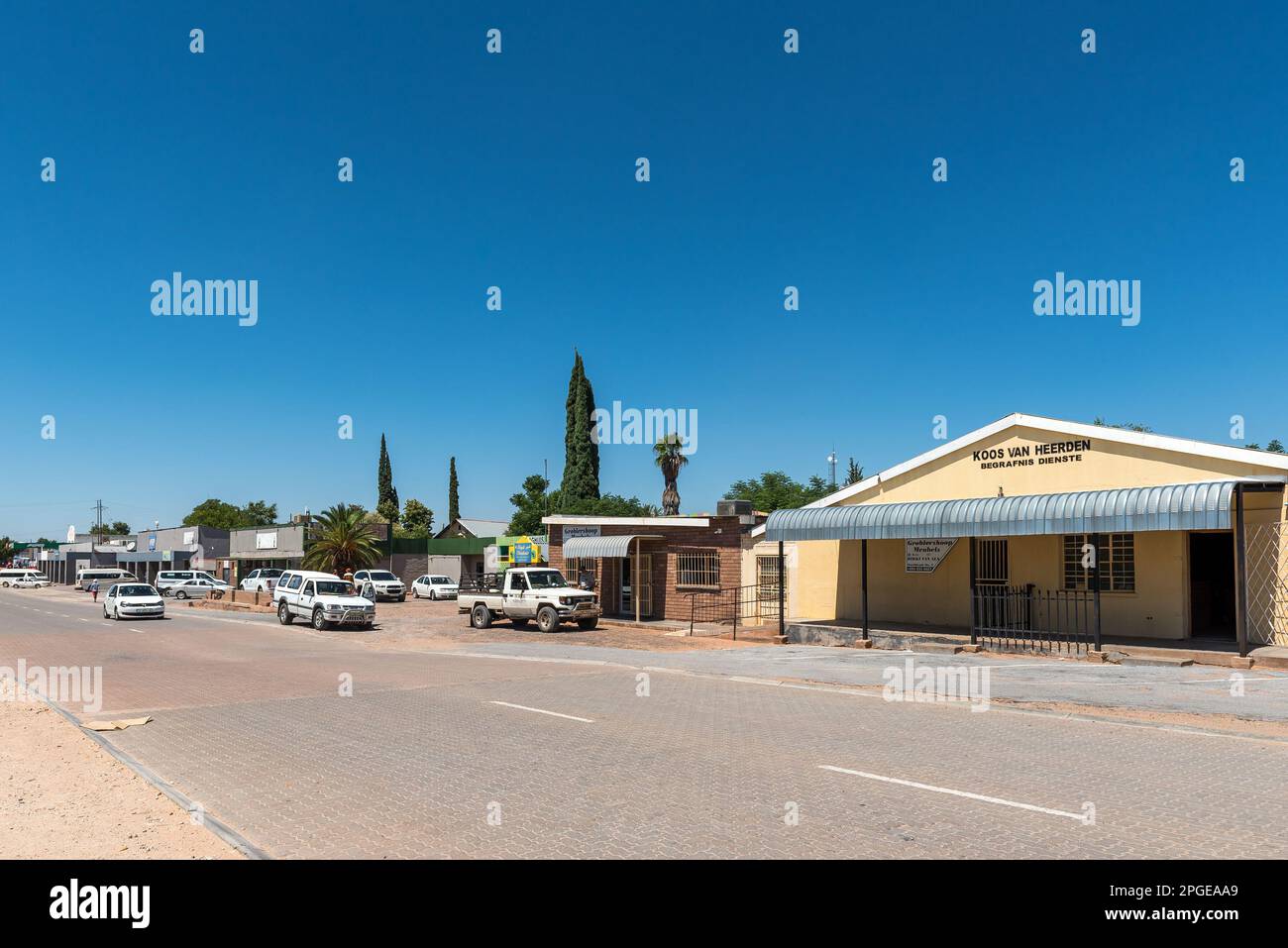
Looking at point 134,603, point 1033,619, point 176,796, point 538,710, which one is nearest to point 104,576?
point 134,603

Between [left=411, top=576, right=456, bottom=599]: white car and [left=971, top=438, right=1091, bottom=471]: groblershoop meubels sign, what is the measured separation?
36.1 meters

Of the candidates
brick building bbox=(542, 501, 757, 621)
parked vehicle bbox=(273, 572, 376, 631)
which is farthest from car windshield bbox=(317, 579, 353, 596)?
brick building bbox=(542, 501, 757, 621)

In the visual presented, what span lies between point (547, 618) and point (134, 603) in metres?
18.3

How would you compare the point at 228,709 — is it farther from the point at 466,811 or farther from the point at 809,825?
the point at 809,825

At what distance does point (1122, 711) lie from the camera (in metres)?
13.0

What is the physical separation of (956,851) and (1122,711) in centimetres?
813

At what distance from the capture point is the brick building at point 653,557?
30953 mm

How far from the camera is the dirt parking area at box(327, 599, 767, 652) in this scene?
26.1m

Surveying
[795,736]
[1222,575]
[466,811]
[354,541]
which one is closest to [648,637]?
[1222,575]

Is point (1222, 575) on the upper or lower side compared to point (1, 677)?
upper

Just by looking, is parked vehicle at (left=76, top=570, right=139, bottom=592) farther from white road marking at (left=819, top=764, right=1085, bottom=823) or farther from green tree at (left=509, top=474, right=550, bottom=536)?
white road marking at (left=819, top=764, right=1085, bottom=823)

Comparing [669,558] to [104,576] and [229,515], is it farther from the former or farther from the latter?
[229,515]

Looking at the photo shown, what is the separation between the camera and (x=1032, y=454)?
2267cm
